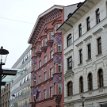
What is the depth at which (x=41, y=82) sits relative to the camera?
195ft

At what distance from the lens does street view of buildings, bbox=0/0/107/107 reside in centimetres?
3234

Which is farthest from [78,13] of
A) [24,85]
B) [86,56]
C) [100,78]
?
[24,85]

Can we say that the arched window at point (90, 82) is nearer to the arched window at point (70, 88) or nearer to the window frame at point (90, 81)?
the window frame at point (90, 81)

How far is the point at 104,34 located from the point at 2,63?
68.3ft

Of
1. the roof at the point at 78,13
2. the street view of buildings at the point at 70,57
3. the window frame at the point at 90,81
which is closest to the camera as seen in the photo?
the street view of buildings at the point at 70,57

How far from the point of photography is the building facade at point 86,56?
104 ft

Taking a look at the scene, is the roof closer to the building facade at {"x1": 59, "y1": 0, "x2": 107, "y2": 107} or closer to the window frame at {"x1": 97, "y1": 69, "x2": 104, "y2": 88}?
the building facade at {"x1": 59, "y1": 0, "x2": 107, "y2": 107}

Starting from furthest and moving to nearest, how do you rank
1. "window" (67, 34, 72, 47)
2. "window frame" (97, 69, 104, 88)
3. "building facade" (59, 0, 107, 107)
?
"window" (67, 34, 72, 47), "building facade" (59, 0, 107, 107), "window frame" (97, 69, 104, 88)

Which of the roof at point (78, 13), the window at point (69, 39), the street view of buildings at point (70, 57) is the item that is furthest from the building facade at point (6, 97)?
the roof at point (78, 13)

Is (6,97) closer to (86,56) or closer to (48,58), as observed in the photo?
(48,58)

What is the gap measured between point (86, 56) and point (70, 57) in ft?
20.2

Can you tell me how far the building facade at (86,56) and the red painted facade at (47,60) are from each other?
576 centimetres

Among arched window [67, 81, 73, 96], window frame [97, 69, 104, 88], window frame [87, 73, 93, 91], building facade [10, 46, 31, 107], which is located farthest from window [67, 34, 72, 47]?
building facade [10, 46, 31, 107]

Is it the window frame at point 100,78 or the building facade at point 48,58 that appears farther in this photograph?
the building facade at point 48,58
